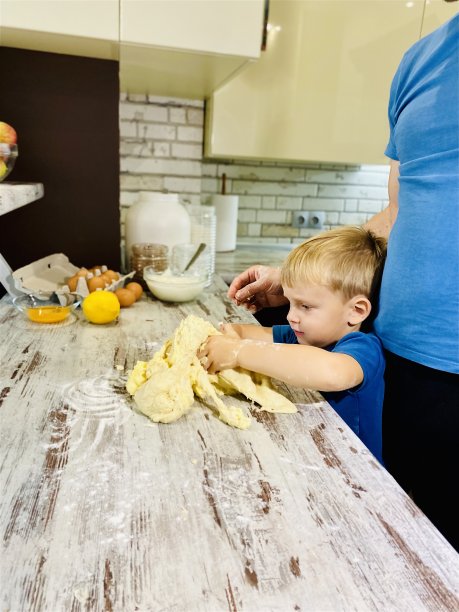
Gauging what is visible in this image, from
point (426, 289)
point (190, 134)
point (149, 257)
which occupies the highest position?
point (190, 134)

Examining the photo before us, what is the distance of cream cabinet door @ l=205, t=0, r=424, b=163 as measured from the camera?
1.87 meters

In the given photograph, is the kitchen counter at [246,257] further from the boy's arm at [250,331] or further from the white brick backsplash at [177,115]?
the boy's arm at [250,331]

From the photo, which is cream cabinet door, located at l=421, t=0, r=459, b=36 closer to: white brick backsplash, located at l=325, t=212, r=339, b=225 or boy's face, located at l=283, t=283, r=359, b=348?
white brick backsplash, located at l=325, t=212, r=339, b=225

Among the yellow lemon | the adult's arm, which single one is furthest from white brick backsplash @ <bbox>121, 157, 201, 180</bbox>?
the adult's arm

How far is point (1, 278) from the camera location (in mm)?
1301

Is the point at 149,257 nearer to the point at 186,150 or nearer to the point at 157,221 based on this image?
the point at 157,221

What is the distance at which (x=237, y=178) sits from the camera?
2332 mm

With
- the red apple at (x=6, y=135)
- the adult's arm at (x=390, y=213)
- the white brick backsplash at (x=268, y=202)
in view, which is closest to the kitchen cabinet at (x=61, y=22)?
the red apple at (x=6, y=135)

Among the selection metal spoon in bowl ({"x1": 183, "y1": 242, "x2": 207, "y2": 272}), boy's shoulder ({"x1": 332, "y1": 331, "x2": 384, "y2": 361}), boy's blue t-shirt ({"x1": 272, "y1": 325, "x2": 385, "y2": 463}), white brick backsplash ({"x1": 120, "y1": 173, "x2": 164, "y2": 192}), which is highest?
white brick backsplash ({"x1": 120, "y1": 173, "x2": 164, "y2": 192})

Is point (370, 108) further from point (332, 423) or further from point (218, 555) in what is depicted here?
point (218, 555)

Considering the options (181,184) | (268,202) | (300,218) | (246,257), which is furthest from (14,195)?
(300,218)

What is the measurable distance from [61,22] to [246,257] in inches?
46.2

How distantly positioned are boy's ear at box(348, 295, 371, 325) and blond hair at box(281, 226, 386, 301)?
13mm

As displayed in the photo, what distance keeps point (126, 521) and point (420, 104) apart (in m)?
0.76
